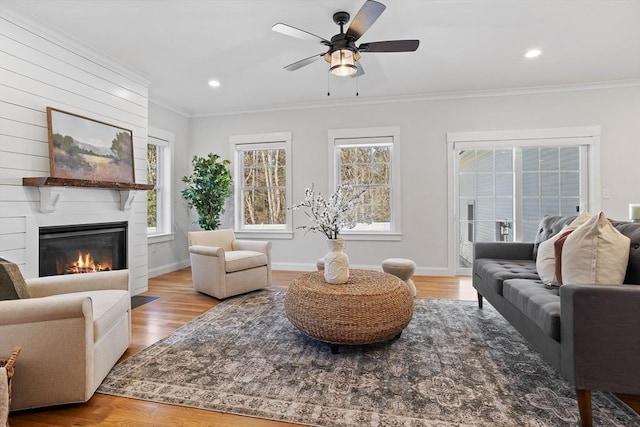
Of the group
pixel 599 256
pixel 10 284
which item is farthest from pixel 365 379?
pixel 10 284

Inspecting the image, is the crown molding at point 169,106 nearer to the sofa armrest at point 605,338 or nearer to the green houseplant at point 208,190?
the green houseplant at point 208,190

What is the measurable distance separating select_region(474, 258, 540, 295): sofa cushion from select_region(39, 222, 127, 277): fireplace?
3.90 meters

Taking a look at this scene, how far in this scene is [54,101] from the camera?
3092 mm

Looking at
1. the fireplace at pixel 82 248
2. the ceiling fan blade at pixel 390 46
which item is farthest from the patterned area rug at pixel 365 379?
the ceiling fan blade at pixel 390 46

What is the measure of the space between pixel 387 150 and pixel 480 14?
2458 mm

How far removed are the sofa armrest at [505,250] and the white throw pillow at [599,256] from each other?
128 cm

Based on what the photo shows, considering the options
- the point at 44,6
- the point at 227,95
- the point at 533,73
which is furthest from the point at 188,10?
the point at 533,73

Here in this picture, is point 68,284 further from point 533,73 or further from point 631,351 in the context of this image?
point 533,73

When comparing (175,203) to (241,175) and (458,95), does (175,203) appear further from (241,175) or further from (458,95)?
(458,95)

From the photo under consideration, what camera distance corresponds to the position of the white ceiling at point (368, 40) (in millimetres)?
2732

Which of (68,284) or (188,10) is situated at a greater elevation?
(188,10)

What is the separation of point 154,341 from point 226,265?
1.17 m

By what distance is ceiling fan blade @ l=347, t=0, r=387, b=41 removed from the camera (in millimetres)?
2118

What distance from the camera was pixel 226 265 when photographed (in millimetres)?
3660
